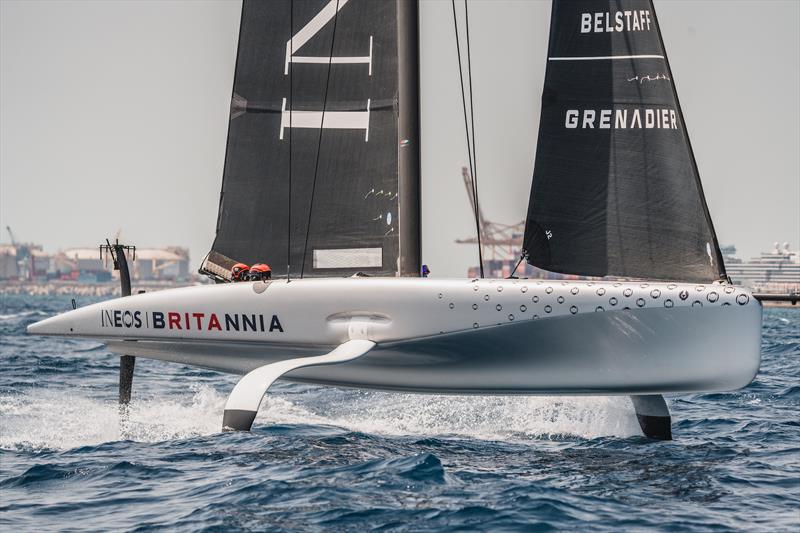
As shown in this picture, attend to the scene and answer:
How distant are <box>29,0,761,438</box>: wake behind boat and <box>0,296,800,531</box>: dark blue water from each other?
652 mm

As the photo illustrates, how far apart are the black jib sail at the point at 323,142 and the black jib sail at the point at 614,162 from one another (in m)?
1.49

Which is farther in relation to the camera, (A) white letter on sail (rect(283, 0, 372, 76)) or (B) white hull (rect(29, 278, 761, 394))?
(A) white letter on sail (rect(283, 0, 372, 76))

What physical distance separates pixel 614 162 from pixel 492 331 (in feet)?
6.75

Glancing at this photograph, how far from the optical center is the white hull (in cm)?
955

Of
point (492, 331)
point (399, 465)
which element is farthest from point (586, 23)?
point (399, 465)

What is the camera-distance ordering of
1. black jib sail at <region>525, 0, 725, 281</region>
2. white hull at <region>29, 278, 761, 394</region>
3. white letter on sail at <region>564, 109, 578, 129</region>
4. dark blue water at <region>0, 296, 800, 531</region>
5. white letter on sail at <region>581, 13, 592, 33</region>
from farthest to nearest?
white letter on sail at <region>581, 13, 592, 33</region> → white letter on sail at <region>564, 109, 578, 129</region> → black jib sail at <region>525, 0, 725, 281</region> → white hull at <region>29, 278, 761, 394</region> → dark blue water at <region>0, 296, 800, 531</region>

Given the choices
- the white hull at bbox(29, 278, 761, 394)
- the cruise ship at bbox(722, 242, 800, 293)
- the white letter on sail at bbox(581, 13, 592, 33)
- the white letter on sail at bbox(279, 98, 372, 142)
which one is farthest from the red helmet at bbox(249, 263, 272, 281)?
the cruise ship at bbox(722, 242, 800, 293)

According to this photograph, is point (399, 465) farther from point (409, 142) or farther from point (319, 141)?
point (319, 141)

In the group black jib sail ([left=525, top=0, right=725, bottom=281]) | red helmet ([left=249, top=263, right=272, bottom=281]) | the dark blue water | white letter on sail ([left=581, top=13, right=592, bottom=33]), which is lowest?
the dark blue water

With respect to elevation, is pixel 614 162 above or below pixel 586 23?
below

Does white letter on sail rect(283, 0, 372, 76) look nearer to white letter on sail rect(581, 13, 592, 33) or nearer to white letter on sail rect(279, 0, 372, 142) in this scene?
white letter on sail rect(279, 0, 372, 142)

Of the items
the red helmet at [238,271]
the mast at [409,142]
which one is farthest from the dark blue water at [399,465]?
the mast at [409,142]

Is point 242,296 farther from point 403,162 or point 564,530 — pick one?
point 564,530

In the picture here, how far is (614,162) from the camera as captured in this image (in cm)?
1034
